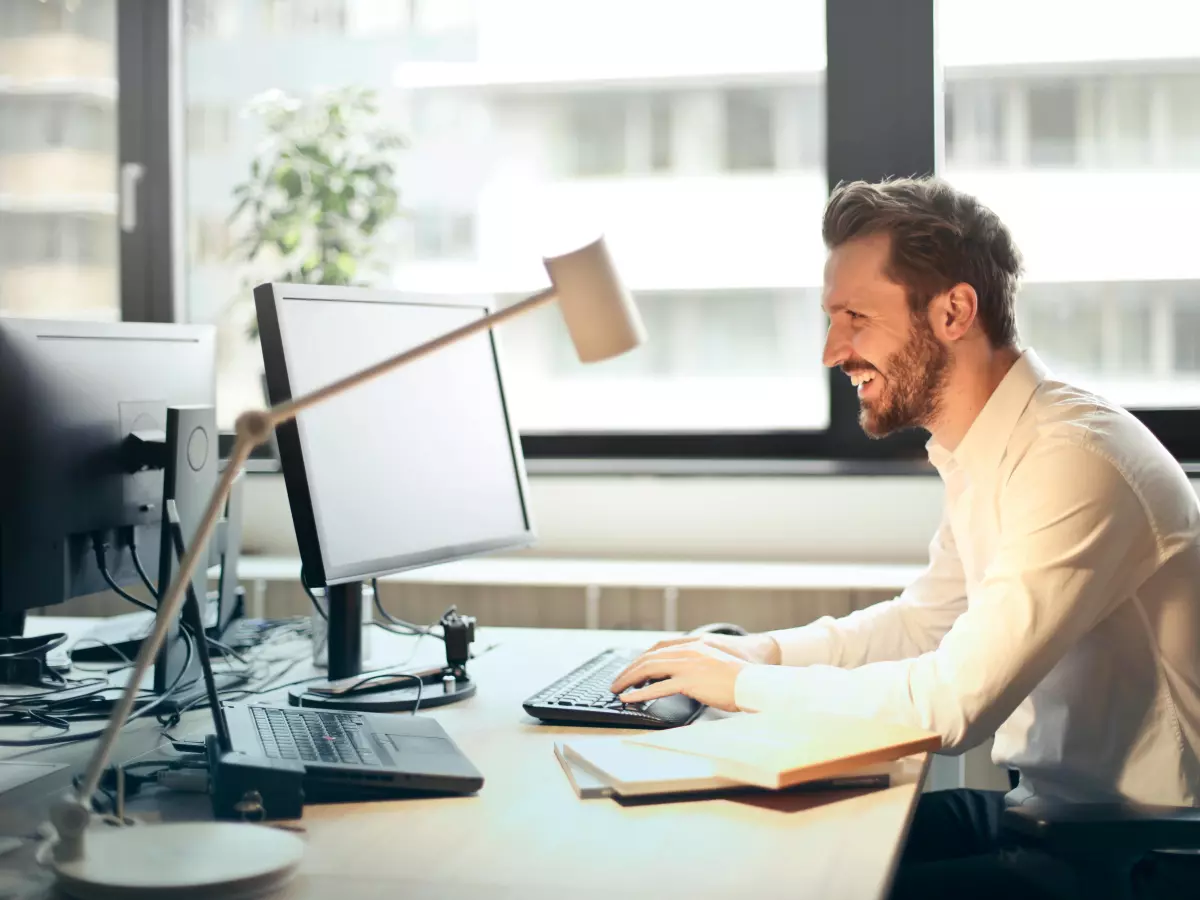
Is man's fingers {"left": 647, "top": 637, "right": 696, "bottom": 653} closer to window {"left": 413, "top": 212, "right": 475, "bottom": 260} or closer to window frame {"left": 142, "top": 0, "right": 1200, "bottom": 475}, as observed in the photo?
window frame {"left": 142, "top": 0, "right": 1200, "bottom": 475}

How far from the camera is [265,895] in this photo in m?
0.97

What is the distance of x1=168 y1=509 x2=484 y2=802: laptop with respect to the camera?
3.93 ft

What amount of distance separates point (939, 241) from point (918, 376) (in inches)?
6.9

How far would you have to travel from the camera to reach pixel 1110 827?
1178 millimetres

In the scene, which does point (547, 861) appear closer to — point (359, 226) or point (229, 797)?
point (229, 797)

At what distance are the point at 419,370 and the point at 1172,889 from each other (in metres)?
1.06

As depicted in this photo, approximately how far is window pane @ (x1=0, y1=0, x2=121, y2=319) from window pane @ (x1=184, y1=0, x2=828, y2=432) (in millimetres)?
412

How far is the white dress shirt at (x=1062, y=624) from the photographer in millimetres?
1343

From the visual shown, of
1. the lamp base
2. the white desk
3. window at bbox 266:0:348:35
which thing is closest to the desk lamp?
the lamp base

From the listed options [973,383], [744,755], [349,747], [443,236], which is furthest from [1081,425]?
[443,236]

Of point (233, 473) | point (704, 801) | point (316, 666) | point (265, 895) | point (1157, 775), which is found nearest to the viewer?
point (265, 895)

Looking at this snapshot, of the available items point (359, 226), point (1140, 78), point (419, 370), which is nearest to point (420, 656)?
point (419, 370)

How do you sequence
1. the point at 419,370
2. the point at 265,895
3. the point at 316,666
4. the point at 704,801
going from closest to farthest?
the point at 265,895
the point at 704,801
the point at 419,370
the point at 316,666

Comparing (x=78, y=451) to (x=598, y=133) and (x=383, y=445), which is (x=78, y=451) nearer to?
(x=383, y=445)
